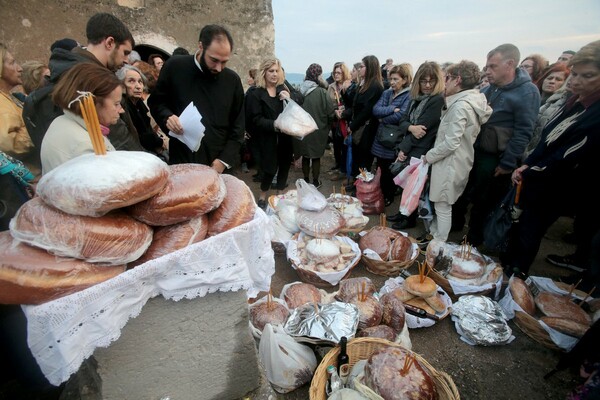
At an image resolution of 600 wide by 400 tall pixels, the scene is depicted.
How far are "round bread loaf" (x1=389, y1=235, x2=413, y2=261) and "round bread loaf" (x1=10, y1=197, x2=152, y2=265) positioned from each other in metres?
2.79

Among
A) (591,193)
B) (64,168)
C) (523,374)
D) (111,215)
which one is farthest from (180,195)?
(591,193)

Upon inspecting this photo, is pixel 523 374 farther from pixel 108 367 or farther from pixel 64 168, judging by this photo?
pixel 64 168

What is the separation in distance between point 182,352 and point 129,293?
1.58ft

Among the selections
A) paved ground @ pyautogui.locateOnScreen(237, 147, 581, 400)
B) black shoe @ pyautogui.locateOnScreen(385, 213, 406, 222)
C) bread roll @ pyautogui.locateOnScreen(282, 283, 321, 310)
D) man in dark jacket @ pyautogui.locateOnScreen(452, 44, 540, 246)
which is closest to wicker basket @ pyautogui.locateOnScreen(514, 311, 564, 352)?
paved ground @ pyautogui.locateOnScreen(237, 147, 581, 400)

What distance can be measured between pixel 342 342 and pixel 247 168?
18.4ft

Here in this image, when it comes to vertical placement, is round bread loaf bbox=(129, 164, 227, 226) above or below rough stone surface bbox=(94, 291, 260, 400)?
above

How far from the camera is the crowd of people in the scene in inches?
73.3

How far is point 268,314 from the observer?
2.27m

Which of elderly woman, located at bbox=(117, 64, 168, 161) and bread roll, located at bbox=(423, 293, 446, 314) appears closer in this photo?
bread roll, located at bbox=(423, 293, 446, 314)

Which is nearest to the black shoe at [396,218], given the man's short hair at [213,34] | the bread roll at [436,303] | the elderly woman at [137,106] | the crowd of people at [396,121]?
the crowd of people at [396,121]

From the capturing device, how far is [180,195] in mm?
1139

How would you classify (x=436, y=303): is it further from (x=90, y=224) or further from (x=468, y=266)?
(x=90, y=224)

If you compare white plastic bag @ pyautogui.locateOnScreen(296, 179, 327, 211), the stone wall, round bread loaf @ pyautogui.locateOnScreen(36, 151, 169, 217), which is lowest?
white plastic bag @ pyautogui.locateOnScreen(296, 179, 327, 211)

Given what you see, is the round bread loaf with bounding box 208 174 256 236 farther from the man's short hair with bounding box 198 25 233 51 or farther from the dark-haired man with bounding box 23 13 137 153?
the man's short hair with bounding box 198 25 233 51
